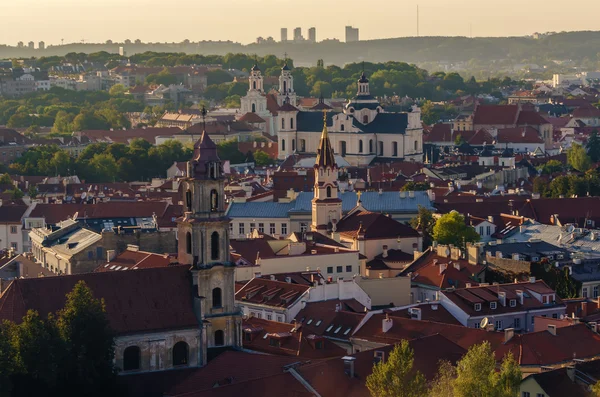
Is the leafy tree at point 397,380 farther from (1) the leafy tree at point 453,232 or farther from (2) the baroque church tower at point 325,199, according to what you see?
(2) the baroque church tower at point 325,199

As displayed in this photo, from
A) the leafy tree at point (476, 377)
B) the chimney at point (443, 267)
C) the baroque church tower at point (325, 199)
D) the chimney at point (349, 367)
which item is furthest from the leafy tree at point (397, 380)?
the baroque church tower at point (325, 199)

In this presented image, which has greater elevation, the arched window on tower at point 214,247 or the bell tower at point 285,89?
the arched window on tower at point 214,247

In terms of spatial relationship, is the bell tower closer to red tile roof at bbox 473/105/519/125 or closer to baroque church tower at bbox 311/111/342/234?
red tile roof at bbox 473/105/519/125

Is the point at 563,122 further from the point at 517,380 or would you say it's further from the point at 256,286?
the point at 517,380

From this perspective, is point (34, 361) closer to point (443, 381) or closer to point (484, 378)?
point (443, 381)

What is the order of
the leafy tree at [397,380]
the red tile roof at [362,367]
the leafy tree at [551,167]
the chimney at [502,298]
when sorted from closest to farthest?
the leafy tree at [397,380] < the red tile roof at [362,367] < the chimney at [502,298] < the leafy tree at [551,167]
